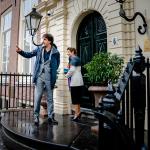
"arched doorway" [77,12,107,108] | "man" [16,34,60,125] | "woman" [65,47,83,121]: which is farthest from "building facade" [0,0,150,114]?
"man" [16,34,60,125]

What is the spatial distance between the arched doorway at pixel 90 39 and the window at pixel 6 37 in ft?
24.5

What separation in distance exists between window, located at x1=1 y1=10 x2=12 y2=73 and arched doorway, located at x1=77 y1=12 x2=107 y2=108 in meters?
7.47

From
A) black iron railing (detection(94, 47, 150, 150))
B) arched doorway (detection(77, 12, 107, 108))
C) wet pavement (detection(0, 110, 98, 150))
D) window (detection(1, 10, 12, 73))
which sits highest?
window (detection(1, 10, 12, 73))

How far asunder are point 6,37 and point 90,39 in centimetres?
854

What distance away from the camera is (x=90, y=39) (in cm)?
749

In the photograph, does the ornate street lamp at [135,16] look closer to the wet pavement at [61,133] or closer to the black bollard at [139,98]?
the wet pavement at [61,133]

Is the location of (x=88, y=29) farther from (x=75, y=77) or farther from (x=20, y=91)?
(x=20, y=91)

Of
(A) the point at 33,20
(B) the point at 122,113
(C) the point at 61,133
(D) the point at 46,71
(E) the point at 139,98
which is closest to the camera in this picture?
(B) the point at 122,113

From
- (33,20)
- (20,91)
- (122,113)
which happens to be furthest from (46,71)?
(20,91)

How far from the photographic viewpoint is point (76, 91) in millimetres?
6211

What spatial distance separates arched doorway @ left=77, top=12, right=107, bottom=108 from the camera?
23.2 feet

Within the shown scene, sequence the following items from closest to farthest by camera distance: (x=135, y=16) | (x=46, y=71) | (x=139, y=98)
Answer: (x=139, y=98), (x=135, y=16), (x=46, y=71)

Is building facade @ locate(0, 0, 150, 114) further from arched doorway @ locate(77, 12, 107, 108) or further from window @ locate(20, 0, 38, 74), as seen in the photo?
window @ locate(20, 0, 38, 74)

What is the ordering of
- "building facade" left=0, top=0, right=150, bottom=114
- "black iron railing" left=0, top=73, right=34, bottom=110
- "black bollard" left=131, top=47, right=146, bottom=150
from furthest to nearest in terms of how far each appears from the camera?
"black iron railing" left=0, top=73, right=34, bottom=110 → "building facade" left=0, top=0, right=150, bottom=114 → "black bollard" left=131, top=47, right=146, bottom=150
